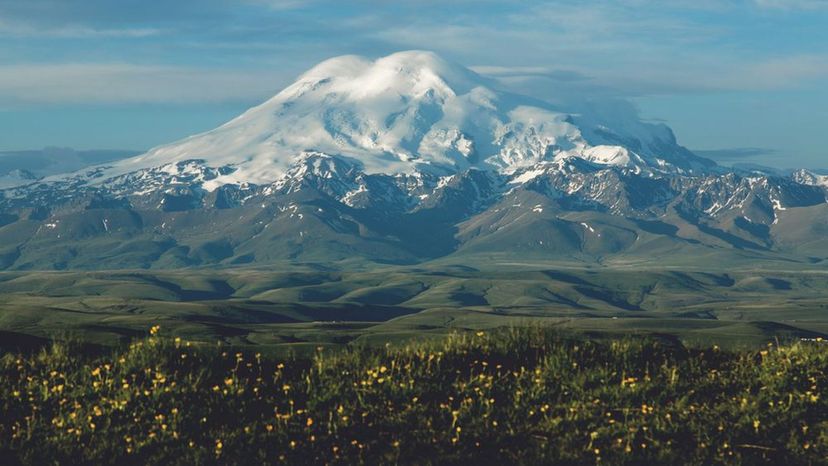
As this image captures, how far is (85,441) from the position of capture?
19672 mm

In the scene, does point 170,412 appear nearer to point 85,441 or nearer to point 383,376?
point 85,441

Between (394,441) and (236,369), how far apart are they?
4.60 metres

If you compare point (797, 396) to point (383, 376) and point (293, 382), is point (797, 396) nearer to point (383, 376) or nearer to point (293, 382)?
point (383, 376)

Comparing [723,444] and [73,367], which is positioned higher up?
[73,367]

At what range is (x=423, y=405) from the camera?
20.9 m

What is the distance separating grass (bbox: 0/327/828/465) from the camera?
19.4 m

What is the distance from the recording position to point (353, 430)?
20094mm

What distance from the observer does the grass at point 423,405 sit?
63.7 ft

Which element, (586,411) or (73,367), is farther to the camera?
(73,367)

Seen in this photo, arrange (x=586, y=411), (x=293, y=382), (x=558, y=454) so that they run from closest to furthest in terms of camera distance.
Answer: (x=558, y=454) → (x=586, y=411) → (x=293, y=382)

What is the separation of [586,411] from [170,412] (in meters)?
7.64

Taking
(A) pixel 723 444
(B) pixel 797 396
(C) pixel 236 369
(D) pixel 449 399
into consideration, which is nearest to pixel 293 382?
(C) pixel 236 369

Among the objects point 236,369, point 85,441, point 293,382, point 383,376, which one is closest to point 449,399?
point 383,376

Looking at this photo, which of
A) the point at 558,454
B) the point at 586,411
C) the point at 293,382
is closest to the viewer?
the point at 558,454
